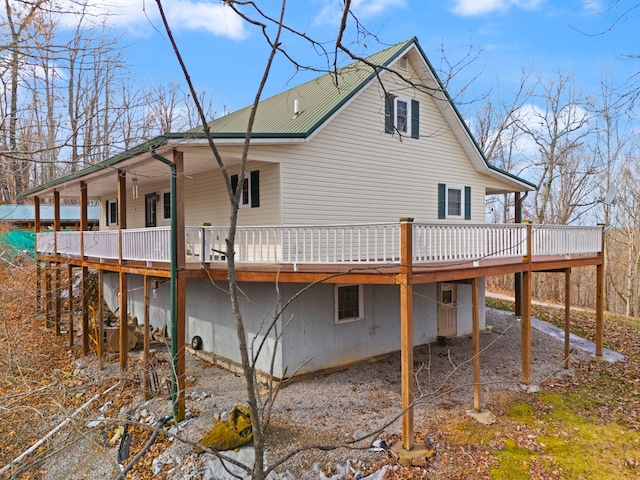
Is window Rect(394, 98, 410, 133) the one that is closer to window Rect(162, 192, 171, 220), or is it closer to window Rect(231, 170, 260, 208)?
window Rect(231, 170, 260, 208)

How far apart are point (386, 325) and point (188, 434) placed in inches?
252

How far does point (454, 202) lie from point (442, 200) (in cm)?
83

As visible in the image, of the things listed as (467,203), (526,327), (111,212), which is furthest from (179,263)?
(111,212)

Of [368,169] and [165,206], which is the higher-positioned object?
[368,169]

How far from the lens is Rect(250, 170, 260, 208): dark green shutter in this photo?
11000mm

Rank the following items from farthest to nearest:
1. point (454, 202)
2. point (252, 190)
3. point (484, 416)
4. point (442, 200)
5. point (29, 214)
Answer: point (29, 214) < point (454, 202) < point (442, 200) < point (252, 190) < point (484, 416)

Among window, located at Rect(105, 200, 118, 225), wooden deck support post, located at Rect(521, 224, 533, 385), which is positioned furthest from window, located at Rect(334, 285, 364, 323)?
window, located at Rect(105, 200, 118, 225)

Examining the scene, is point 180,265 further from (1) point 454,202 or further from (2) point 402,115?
(1) point 454,202

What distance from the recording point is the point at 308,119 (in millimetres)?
11375

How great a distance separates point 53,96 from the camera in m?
8.15

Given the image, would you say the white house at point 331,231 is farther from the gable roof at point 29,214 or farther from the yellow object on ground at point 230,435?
the gable roof at point 29,214

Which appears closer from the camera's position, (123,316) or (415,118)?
(123,316)

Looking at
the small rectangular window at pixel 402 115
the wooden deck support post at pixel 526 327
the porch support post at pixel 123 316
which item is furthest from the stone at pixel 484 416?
the porch support post at pixel 123 316

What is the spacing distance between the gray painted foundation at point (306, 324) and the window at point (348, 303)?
0.50ft
